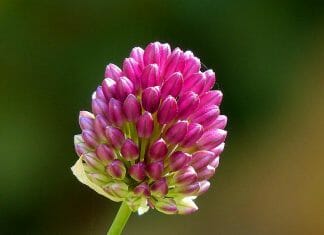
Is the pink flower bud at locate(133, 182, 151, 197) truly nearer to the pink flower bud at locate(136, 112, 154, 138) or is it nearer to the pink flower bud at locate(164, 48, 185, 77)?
the pink flower bud at locate(136, 112, 154, 138)

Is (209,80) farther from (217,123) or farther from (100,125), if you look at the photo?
(100,125)

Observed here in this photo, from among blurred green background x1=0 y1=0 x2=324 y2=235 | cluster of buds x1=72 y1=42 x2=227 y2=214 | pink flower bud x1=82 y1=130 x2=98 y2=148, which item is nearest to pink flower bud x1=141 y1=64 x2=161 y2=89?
cluster of buds x1=72 y1=42 x2=227 y2=214

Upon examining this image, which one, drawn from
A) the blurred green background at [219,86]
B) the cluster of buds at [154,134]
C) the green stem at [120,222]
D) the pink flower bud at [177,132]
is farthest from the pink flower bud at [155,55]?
the blurred green background at [219,86]

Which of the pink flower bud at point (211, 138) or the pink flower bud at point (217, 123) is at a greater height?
the pink flower bud at point (217, 123)

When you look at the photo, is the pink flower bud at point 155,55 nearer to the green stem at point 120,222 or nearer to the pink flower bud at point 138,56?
the pink flower bud at point 138,56
